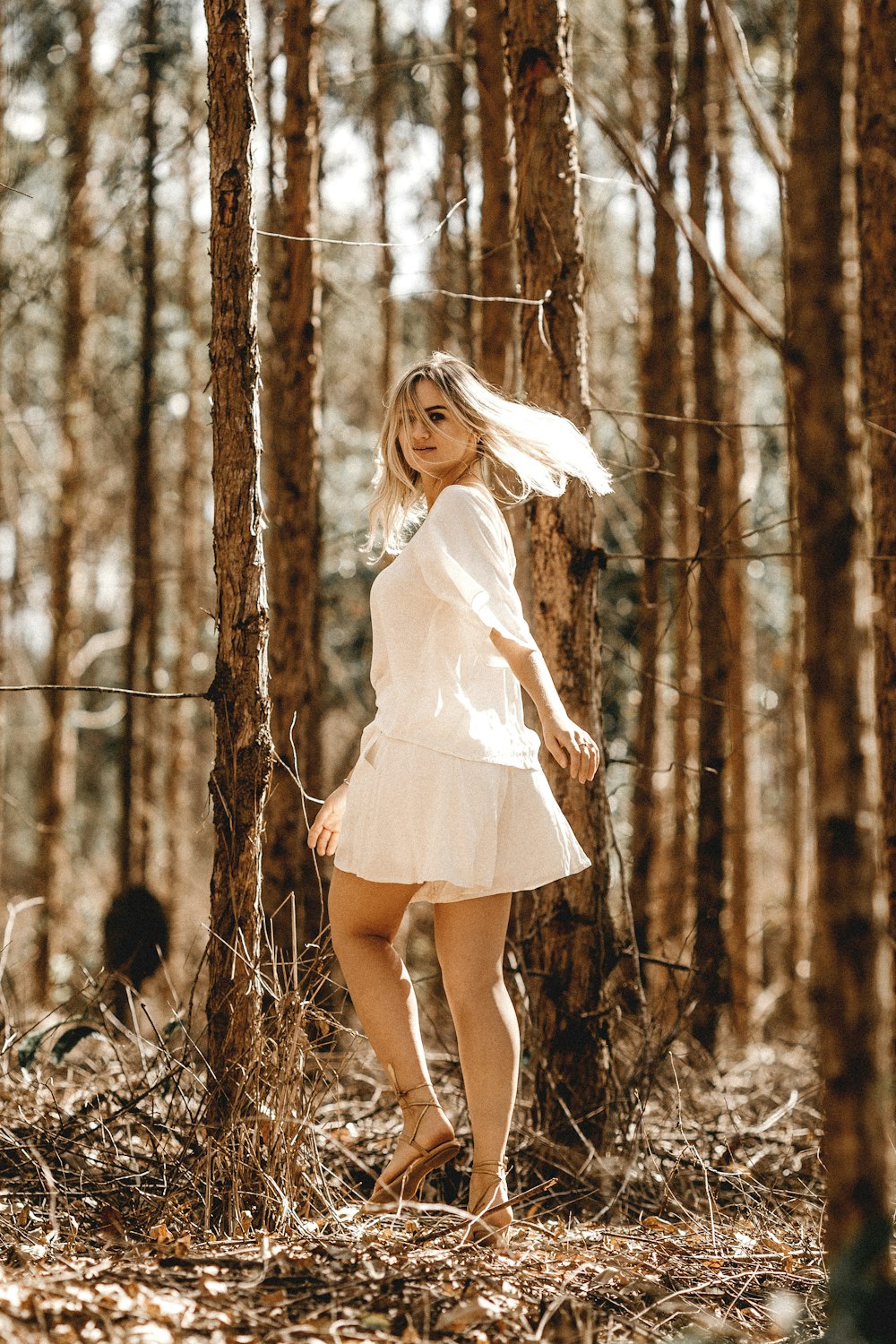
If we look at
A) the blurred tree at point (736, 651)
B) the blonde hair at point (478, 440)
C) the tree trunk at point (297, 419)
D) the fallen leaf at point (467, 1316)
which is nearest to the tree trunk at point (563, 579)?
the blonde hair at point (478, 440)

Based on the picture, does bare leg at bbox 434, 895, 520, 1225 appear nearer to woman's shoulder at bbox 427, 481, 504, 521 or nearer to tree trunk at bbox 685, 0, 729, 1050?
woman's shoulder at bbox 427, 481, 504, 521

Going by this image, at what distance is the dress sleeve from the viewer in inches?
117

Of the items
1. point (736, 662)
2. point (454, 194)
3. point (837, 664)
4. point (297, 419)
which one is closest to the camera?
point (837, 664)

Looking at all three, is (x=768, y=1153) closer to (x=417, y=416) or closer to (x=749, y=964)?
(x=417, y=416)

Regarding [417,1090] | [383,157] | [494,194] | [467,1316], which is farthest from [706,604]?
[383,157]

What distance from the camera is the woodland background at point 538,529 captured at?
200cm

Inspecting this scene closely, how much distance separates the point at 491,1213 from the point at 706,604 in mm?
5554

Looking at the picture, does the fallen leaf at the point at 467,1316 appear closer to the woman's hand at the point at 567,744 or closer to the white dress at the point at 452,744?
the white dress at the point at 452,744

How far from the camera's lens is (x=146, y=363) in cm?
1019

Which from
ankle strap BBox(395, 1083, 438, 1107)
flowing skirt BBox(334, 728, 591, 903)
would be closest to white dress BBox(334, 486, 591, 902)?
flowing skirt BBox(334, 728, 591, 903)

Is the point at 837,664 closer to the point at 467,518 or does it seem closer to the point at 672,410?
the point at 467,518

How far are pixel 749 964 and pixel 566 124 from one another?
292 inches

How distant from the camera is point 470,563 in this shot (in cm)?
303

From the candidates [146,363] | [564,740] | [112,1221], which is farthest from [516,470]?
[146,363]
